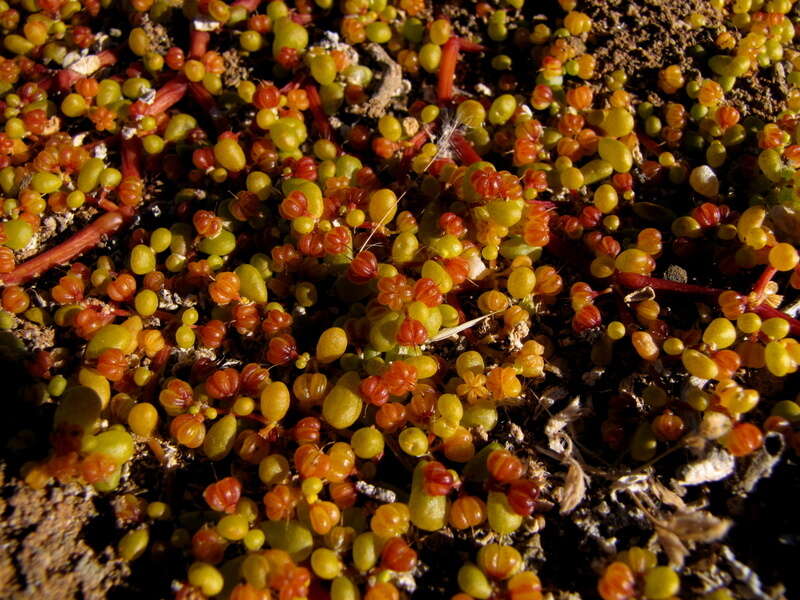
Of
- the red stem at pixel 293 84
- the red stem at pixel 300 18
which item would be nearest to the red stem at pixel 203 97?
the red stem at pixel 293 84

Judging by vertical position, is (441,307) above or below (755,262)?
below

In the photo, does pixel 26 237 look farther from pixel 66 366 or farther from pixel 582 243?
pixel 582 243

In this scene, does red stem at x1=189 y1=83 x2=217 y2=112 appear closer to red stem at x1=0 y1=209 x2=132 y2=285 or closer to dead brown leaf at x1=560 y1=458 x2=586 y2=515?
red stem at x1=0 y1=209 x2=132 y2=285

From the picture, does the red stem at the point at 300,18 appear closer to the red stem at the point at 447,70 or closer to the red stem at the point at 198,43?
the red stem at the point at 198,43

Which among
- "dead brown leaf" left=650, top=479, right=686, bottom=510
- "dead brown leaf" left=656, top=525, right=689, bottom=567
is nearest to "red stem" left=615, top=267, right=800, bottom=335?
"dead brown leaf" left=650, top=479, right=686, bottom=510

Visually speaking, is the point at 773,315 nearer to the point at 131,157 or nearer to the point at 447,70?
the point at 447,70

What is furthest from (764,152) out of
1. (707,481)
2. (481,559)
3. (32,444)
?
(32,444)

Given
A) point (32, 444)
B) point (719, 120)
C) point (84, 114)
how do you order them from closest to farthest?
point (32, 444) → point (719, 120) → point (84, 114)
